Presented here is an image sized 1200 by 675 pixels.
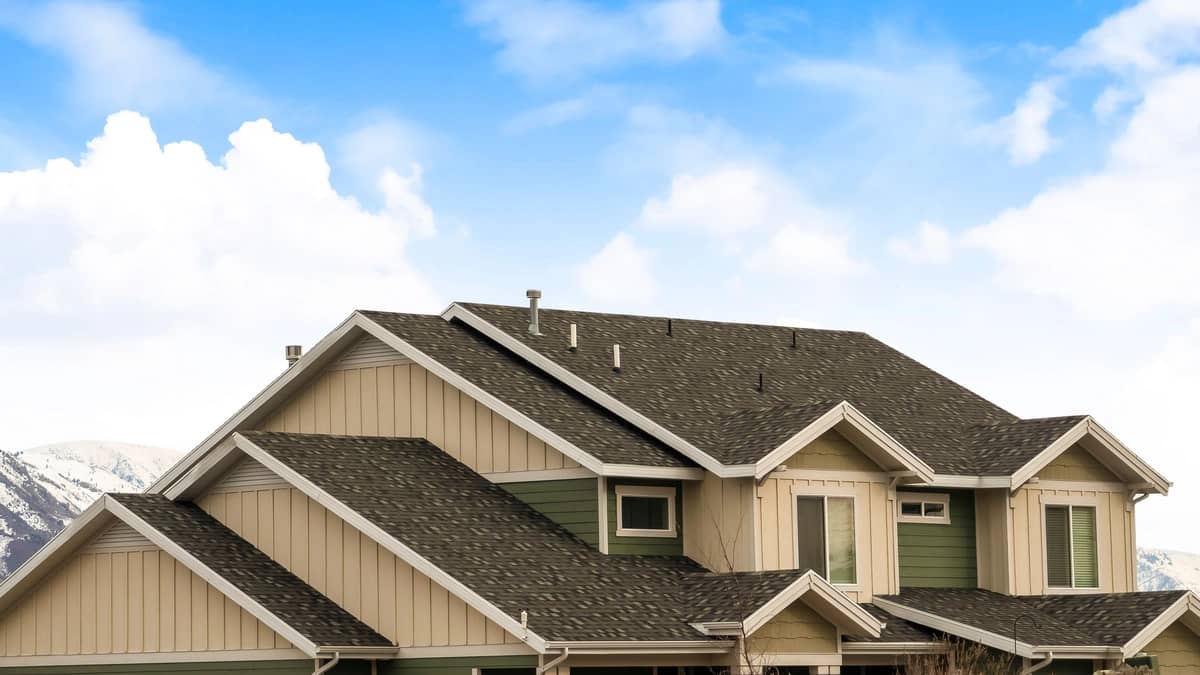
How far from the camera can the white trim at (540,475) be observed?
3634 cm

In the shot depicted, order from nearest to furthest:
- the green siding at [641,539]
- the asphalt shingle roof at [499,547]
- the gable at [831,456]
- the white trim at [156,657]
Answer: the asphalt shingle roof at [499,547] → the white trim at [156,657] → the green siding at [641,539] → the gable at [831,456]

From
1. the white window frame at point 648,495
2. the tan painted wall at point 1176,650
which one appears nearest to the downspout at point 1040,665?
the tan painted wall at point 1176,650

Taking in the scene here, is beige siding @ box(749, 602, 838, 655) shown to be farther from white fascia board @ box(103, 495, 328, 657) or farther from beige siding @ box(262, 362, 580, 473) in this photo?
white fascia board @ box(103, 495, 328, 657)

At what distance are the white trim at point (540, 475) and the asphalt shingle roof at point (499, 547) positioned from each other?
0.20 metres

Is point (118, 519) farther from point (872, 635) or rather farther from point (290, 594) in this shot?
point (872, 635)

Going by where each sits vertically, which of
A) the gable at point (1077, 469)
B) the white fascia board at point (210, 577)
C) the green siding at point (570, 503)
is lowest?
the white fascia board at point (210, 577)

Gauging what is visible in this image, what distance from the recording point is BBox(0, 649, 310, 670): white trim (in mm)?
A: 33938

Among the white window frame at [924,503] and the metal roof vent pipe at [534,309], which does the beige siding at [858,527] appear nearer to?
the white window frame at [924,503]

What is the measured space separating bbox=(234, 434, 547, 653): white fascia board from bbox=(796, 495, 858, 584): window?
22.8 feet

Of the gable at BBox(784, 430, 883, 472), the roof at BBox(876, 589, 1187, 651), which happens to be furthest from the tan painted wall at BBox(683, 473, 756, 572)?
the roof at BBox(876, 589, 1187, 651)

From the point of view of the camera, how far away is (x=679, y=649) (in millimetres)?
32844

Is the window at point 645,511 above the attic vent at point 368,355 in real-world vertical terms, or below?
below

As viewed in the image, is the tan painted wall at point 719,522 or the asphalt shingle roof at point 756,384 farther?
the asphalt shingle roof at point 756,384

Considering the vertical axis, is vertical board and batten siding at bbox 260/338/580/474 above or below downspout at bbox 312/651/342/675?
above
